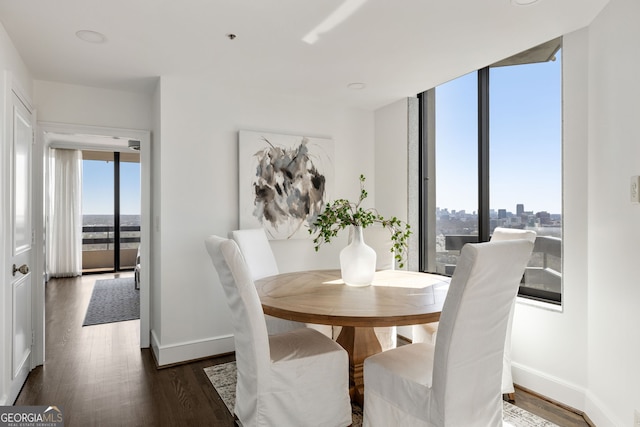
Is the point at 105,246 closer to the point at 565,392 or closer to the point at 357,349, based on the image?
the point at 357,349

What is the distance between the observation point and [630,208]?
6.32 feet

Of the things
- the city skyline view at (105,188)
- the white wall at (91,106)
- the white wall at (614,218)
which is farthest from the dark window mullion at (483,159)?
the city skyline view at (105,188)

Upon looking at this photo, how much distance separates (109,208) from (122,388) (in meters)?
5.98

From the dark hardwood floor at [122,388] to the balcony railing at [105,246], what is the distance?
162 inches

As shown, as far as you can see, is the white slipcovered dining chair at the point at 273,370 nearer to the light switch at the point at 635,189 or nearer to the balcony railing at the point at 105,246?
the light switch at the point at 635,189

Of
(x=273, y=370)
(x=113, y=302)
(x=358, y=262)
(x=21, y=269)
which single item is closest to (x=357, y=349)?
(x=358, y=262)

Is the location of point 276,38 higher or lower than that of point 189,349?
higher

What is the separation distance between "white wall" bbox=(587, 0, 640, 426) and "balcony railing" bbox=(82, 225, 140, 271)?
26.1ft

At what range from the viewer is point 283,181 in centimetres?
368

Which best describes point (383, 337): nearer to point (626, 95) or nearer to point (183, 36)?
point (626, 95)

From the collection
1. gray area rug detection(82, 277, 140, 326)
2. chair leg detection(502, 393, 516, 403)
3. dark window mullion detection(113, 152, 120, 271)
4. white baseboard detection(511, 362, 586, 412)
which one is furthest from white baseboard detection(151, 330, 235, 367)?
dark window mullion detection(113, 152, 120, 271)

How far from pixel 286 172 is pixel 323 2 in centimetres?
183

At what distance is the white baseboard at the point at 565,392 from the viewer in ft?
7.00

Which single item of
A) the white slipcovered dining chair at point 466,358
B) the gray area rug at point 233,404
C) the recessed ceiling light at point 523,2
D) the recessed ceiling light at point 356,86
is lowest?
the gray area rug at point 233,404
